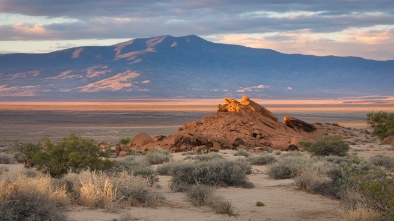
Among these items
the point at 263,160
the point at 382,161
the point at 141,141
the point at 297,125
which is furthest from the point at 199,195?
the point at 297,125

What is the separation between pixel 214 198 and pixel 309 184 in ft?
13.5

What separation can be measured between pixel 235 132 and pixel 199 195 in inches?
923

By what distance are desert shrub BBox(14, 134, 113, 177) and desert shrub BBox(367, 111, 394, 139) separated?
1093 inches

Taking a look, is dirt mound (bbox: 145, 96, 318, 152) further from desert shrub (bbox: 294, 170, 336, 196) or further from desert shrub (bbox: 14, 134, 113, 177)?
desert shrub (bbox: 294, 170, 336, 196)

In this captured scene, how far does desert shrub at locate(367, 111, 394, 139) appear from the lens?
42406mm

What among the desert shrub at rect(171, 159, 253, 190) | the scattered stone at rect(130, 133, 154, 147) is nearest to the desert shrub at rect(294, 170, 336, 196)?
the desert shrub at rect(171, 159, 253, 190)

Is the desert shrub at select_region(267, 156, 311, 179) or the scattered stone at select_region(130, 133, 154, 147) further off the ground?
the desert shrub at select_region(267, 156, 311, 179)

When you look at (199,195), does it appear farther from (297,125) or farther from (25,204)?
(297,125)

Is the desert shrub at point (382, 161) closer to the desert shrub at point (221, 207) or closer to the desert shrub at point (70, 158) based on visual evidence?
the desert shrub at point (70, 158)

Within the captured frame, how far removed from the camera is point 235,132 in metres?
38.9

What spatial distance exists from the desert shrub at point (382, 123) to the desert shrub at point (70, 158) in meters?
27.8

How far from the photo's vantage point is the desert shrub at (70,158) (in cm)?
1830

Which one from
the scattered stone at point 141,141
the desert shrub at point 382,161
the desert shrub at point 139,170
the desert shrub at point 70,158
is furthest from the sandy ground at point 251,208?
the scattered stone at point 141,141

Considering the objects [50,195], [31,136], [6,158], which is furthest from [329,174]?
[31,136]
